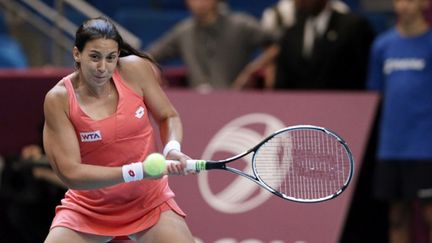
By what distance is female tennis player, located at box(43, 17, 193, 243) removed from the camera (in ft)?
18.8

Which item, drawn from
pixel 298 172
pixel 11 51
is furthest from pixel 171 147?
pixel 11 51

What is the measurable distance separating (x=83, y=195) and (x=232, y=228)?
264cm

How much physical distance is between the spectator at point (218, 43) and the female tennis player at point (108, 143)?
3218 millimetres

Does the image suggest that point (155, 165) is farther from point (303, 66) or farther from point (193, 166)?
point (303, 66)

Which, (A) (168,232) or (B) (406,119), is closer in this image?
(A) (168,232)

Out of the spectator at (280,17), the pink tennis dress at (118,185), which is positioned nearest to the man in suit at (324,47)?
the spectator at (280,17)

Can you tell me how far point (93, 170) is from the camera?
5715 millimetres

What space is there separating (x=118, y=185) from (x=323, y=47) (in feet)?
10.8

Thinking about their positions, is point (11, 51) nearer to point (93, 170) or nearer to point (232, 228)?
point (232, 228)

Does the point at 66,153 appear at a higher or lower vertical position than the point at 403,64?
lower

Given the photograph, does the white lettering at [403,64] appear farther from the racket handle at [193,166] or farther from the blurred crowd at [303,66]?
the racket handle at [193,166]

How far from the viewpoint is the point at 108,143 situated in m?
5.91

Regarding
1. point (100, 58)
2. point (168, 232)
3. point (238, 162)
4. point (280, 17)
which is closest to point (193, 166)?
point (168, 232)

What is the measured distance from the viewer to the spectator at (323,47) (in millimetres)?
8945
